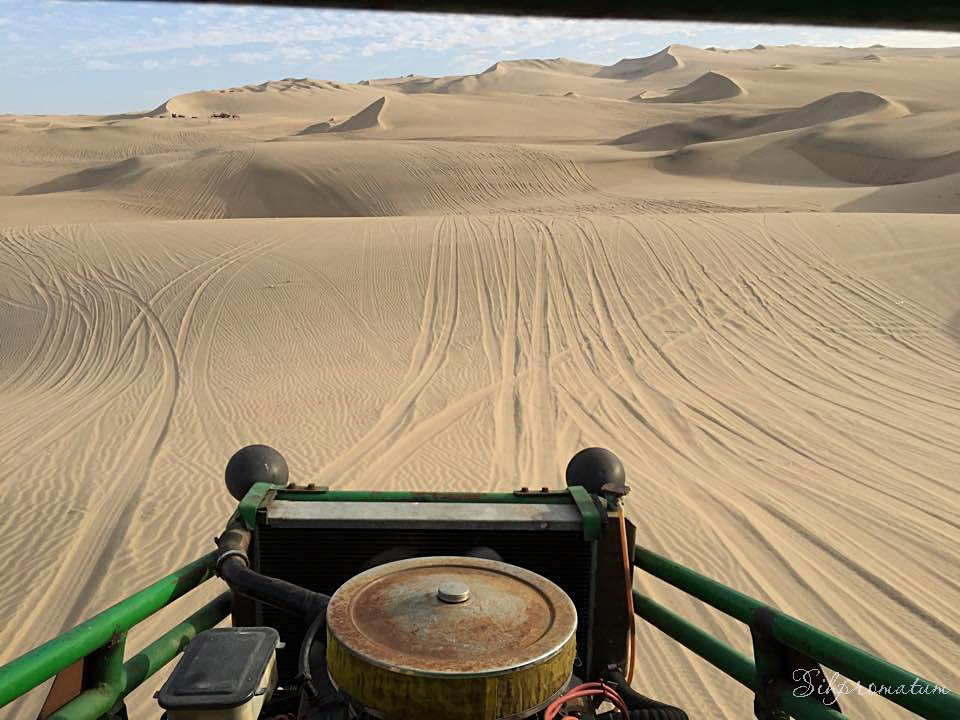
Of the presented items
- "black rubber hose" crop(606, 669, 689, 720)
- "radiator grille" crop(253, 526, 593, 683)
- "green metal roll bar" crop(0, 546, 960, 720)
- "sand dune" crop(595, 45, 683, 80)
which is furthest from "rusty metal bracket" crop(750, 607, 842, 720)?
"sand dune" crop(595, 45, 683, 80)

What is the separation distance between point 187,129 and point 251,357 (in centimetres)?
4387

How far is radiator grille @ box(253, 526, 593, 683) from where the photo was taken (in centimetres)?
298

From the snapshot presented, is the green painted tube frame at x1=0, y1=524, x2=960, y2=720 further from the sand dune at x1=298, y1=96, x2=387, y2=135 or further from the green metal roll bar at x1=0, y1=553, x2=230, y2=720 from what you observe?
the sand dune at x1=298, y1=96, x2=387, y2=135

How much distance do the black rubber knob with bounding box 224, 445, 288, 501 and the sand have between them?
176 centimetres

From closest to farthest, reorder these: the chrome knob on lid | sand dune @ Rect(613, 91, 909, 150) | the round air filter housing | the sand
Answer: the round air filter housing, the chrome knob on lid, the sand, sand dune @ Rect(613, 91, 909, 150)

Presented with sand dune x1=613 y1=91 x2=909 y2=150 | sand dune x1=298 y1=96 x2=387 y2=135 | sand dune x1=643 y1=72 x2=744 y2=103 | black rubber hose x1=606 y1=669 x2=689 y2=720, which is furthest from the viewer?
sand dune x1=643 y1=72 x2=744 y2=103

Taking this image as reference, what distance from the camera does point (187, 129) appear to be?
49.2 metres

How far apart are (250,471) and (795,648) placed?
236cm

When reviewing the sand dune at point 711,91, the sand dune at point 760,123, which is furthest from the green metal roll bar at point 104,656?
the sand dune at point 711,91

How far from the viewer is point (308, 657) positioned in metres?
2.49

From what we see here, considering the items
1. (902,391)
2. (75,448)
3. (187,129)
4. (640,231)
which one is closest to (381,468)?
(75,448)

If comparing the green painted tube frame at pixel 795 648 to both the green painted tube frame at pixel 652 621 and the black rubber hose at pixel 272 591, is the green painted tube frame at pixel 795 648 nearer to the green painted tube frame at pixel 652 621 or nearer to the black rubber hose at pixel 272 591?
the green painted tube frame at pixel 652 621

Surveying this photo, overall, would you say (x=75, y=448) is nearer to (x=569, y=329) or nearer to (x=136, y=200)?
(x=569, y=329)

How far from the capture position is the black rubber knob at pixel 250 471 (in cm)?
341
